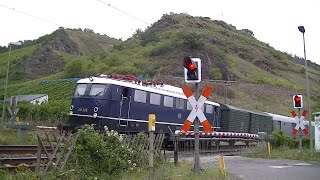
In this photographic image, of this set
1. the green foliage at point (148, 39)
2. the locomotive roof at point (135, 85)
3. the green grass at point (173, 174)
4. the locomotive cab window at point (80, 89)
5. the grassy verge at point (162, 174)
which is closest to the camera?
the grassy verge at point (162, 174)

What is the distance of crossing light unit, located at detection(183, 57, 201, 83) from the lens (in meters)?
11.0

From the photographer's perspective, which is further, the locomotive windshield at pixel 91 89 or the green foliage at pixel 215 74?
the green foliage at pixel 215 74

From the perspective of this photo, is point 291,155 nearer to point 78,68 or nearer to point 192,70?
point 192,70

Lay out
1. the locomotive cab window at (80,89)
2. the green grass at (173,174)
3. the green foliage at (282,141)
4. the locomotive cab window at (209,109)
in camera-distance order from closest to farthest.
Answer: the green grass at (173,174)
the locomotive cab window at (80,89)
the green foliage at (282,141)
the locomotive cab window at (209,109)

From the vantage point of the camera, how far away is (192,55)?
74.2 m

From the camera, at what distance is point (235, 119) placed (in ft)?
104

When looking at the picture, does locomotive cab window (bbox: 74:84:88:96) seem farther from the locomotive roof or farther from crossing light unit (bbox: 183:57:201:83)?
crossing light unit (bbox: 183:57:201:83)

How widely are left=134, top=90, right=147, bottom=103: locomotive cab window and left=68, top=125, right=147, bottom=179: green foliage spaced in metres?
9.36

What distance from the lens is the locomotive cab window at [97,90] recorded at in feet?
65.7

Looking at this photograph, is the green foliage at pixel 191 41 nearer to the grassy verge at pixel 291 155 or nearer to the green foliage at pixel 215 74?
the green foliage at pixel 215 74

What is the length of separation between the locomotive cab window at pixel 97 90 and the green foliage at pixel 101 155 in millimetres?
8681

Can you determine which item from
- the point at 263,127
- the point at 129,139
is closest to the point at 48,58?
the point at 263,127

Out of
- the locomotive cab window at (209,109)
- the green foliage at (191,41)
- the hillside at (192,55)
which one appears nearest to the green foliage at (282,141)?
the locomotive cab window at (209,109)

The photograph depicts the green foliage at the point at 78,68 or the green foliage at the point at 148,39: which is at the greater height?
the green foliage at the point at 148,39
